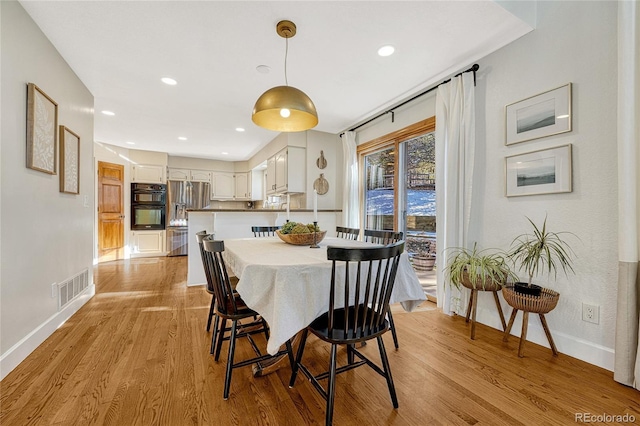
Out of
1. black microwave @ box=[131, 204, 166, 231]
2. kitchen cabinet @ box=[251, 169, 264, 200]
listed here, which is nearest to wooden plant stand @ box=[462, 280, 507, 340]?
kitchen cabinet @ box=[251, 169, 264, 200]

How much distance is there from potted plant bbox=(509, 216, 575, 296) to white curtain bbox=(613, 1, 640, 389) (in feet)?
1.14

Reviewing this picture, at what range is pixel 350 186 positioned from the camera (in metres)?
4.39

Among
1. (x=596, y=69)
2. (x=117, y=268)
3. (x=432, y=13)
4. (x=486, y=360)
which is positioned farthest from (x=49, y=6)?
(x=117, y=268)

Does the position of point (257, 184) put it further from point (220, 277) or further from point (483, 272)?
point (483, 272)

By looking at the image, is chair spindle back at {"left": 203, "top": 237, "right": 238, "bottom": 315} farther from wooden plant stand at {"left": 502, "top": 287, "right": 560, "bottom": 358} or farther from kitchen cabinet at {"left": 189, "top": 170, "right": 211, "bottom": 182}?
kitchen cabinet at {"left": 189, "top": 170, "right": 211, "bottom": 182}

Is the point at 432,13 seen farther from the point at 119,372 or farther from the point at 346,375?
the point at 119,372

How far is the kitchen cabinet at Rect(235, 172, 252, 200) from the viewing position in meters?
7.32

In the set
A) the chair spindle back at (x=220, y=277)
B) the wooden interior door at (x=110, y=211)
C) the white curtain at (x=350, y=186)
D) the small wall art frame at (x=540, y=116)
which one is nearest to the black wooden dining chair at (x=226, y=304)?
the chair spindle back at (x=220, y=277)

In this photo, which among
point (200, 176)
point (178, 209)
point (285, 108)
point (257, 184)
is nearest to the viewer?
point (285, 108)

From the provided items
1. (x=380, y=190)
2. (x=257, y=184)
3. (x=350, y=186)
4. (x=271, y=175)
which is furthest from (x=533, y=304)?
(x=257, y=184)

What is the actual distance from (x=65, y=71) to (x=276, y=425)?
3480mm

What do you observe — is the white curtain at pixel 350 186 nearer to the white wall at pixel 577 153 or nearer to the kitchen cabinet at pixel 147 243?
the white wall at pixel 577 153

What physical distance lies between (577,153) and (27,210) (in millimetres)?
3980

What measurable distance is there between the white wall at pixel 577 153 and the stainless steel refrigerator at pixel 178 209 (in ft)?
20.6
